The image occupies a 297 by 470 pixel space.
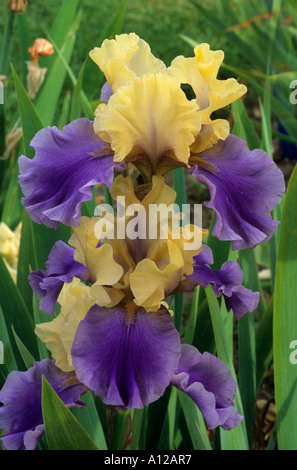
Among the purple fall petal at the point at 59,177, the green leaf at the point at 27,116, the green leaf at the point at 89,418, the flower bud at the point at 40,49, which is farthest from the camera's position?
the flower bud at the point at 40,49

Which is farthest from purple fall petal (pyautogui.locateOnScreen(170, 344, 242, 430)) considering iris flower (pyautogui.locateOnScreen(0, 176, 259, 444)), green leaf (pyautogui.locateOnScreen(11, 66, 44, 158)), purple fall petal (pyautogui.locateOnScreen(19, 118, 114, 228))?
green leaf (pyautogui.locateOnScreen(11, 66, 44, 158))

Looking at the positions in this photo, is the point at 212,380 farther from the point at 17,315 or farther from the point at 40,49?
the point at 40,49

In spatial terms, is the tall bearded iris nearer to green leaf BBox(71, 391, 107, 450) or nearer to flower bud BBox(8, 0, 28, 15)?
green leaf BBox(71, 391, 107, 450)

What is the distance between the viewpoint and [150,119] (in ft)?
2.60

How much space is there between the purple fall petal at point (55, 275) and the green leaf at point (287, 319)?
0.36 metres

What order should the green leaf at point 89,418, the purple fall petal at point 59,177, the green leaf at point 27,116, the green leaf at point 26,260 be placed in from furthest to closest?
1. the green leaf at point 26,260
2. the green leaf at point 27,116
3. the green leaf at point 89,418
4. the purple fall petal at point 59,177

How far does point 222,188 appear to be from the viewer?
2.60ft

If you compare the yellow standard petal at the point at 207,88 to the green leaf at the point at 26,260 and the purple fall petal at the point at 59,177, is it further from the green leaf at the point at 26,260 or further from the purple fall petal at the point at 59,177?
the green leaf at the point at 26,260

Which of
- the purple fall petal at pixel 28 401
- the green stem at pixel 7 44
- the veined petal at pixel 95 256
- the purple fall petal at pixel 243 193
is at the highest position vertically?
the green stem at pixel 7 44

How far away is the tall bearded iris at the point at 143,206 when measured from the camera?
2.56 ft

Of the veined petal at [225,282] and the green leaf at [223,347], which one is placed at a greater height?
the veined petal at [225,282]

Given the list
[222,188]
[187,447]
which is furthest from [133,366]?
[187,447]

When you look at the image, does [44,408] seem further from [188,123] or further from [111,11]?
[111,11]

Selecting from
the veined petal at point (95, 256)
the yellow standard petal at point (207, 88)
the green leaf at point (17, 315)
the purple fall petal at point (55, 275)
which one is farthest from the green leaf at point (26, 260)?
the yellow standard petal at point (207, 88)
